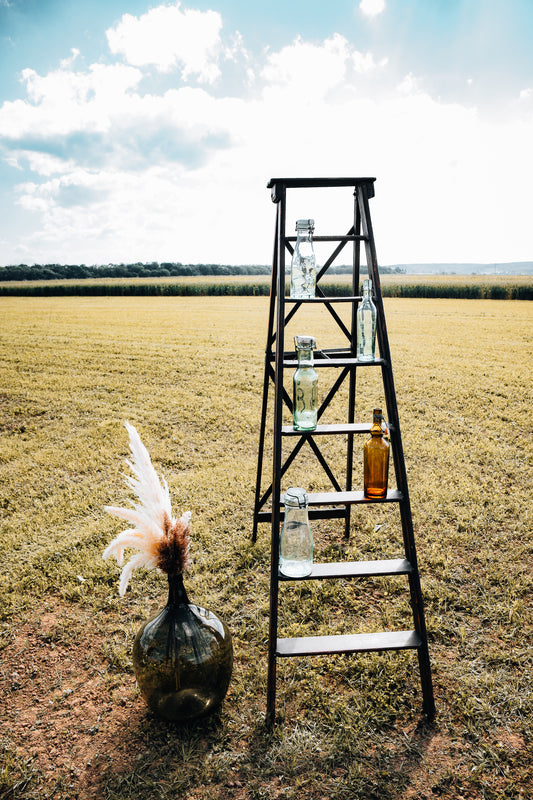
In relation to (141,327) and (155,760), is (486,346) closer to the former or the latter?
(141,327)

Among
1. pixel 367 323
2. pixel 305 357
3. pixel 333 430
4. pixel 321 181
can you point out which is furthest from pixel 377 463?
pixel 321 181

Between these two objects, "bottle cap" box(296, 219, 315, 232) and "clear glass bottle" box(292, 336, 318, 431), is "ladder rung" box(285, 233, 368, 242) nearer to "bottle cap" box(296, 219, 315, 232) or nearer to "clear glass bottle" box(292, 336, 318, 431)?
"bottle cap" box(296, 219, 315, 232)

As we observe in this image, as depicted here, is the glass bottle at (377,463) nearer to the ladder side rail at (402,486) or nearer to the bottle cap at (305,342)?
the ladder side rail at (402,486)

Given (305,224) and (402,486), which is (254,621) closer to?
(402,486)

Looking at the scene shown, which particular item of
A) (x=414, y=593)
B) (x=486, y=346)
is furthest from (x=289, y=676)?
(x=486, y=346)

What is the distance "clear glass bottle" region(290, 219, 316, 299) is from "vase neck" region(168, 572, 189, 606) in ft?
5.33

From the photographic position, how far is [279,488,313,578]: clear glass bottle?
248 cm

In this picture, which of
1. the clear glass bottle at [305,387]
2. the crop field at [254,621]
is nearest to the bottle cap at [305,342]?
the clear glass bottle at [305,387]

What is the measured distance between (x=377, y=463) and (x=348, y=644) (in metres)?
0.91

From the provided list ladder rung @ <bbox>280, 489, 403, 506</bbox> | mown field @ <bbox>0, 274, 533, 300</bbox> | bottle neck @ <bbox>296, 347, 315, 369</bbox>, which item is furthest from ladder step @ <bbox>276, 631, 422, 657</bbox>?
mown field @ <bbox>0, 274, 533, 300</bbox>

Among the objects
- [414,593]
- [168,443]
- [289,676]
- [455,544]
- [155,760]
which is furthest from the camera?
[168,443]

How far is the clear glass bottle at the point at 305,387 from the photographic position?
2578mm

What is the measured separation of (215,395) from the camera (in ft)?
27.8

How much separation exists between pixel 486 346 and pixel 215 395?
7.44 metres
